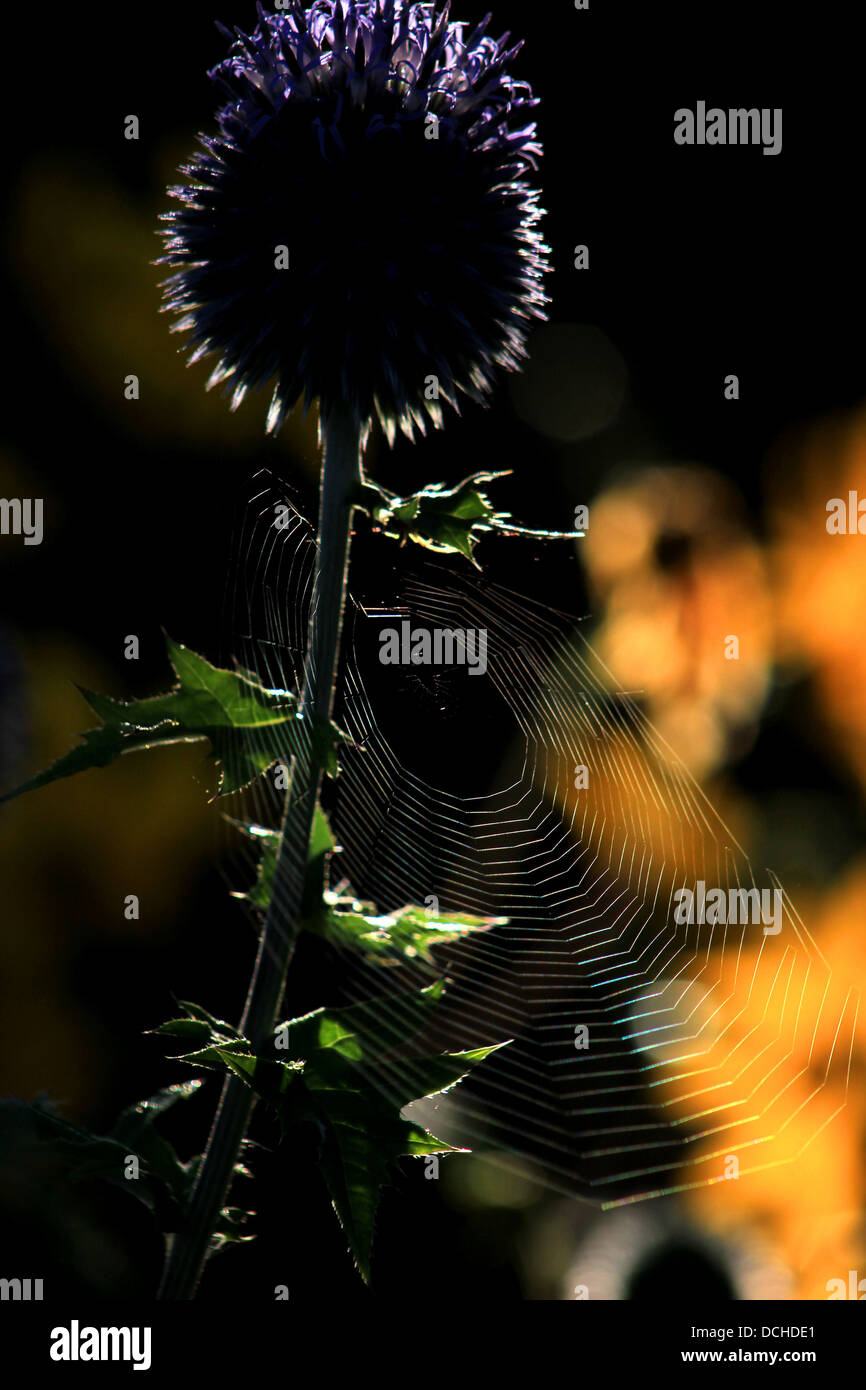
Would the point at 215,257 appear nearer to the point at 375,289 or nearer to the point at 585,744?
the point at 375,289

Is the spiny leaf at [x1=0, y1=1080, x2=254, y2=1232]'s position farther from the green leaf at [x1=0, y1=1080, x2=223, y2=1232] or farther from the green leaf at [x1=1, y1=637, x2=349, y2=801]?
the green leaf at [x1=1, y1=637, x2=349, y2=801]

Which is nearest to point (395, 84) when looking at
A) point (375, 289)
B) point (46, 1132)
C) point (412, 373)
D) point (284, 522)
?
point (375, 289)

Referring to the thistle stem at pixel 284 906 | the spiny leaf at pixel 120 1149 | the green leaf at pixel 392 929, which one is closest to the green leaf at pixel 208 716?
the thistle stem at pixel 284 906

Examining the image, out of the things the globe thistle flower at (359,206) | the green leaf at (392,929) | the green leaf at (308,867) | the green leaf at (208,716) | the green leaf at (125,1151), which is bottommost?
the green leaf at (125,1151)

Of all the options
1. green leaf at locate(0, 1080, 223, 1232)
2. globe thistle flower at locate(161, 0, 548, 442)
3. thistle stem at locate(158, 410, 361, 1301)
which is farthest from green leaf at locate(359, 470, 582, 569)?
green leaf at locate(0, 1080, 223, 1232)

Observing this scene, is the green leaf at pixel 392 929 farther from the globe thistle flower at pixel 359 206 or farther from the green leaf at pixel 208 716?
the globe thistle flower at pixel 359 206

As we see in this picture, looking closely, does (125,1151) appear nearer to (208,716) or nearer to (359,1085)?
(359,1085)

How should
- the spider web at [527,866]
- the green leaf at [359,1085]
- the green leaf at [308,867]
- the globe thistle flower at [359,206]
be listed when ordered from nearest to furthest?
the green leaf at [359,1085]
the green leaf at [308,867]
the globe thistle flower at [359,206]
the spider web at [527,866]
